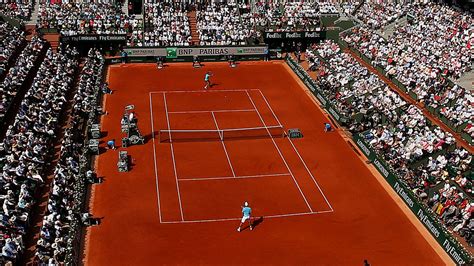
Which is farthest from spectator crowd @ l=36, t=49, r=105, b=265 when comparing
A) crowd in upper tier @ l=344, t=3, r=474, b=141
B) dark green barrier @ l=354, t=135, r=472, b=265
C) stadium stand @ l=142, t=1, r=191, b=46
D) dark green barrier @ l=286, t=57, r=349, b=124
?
crowd in upper tier @ l=344, t=3, r=474, b=141

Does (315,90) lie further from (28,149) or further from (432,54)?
(28,149)

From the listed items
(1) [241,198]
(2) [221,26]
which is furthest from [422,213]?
(2) [221,26]

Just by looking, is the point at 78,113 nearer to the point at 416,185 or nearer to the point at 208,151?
the point at 208,151

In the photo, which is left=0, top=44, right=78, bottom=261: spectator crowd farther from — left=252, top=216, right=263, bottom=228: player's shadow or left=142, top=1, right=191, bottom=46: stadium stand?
left=142, top=1, right=191, bottom=46: stadium stand

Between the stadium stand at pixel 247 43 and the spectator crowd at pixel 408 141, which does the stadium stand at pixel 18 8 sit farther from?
the spectator crowd at pixel 408 141

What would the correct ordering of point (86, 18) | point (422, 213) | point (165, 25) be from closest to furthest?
1. point (422, 213)
2. point (86, 18)
3. point (165, 25)

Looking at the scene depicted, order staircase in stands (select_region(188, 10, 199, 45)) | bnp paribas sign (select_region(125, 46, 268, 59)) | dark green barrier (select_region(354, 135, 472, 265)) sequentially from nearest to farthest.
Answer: dark green barrier (select_region(354, 135, 472, 265)) < bnp paribas sign (select_region(125, 46, 268, 59)) < staircase in stands (select_region(188, 10, 199, 45))
